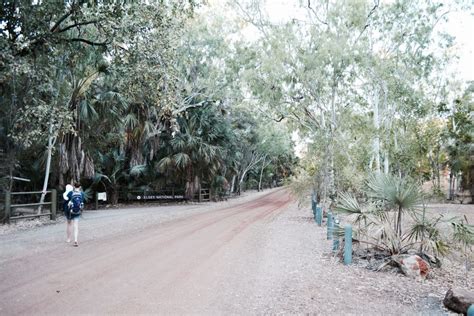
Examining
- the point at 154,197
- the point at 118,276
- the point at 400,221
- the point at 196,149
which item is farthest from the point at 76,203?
the point at 154,197

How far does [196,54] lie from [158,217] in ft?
46.3

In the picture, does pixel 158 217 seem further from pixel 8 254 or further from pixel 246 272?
pixel 246 272

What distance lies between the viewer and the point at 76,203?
35.6ft

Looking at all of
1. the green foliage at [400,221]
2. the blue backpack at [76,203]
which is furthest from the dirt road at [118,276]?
the green foliage at [400,221]

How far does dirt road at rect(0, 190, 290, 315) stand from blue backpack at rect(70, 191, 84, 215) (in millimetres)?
898

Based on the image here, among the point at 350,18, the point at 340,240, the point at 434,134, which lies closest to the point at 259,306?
the point at 340,240

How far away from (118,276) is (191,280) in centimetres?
135

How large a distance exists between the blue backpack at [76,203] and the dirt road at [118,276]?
0.90 metres

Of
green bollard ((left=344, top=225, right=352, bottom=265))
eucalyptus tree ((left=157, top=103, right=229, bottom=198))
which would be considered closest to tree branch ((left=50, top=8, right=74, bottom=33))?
green bollard ((left=344, top=225, right=352, bottom=265))

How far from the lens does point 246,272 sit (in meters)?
8.09

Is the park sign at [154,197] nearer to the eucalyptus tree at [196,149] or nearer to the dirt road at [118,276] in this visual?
the eucalyptus tree at [196,149]

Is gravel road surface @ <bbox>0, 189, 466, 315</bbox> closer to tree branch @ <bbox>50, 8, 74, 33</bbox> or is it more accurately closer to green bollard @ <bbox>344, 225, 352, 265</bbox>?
green bollard @ <bbox>344, 225, 352, 265</bbox>

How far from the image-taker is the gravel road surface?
5.94 meters

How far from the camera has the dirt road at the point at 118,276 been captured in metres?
5.85
